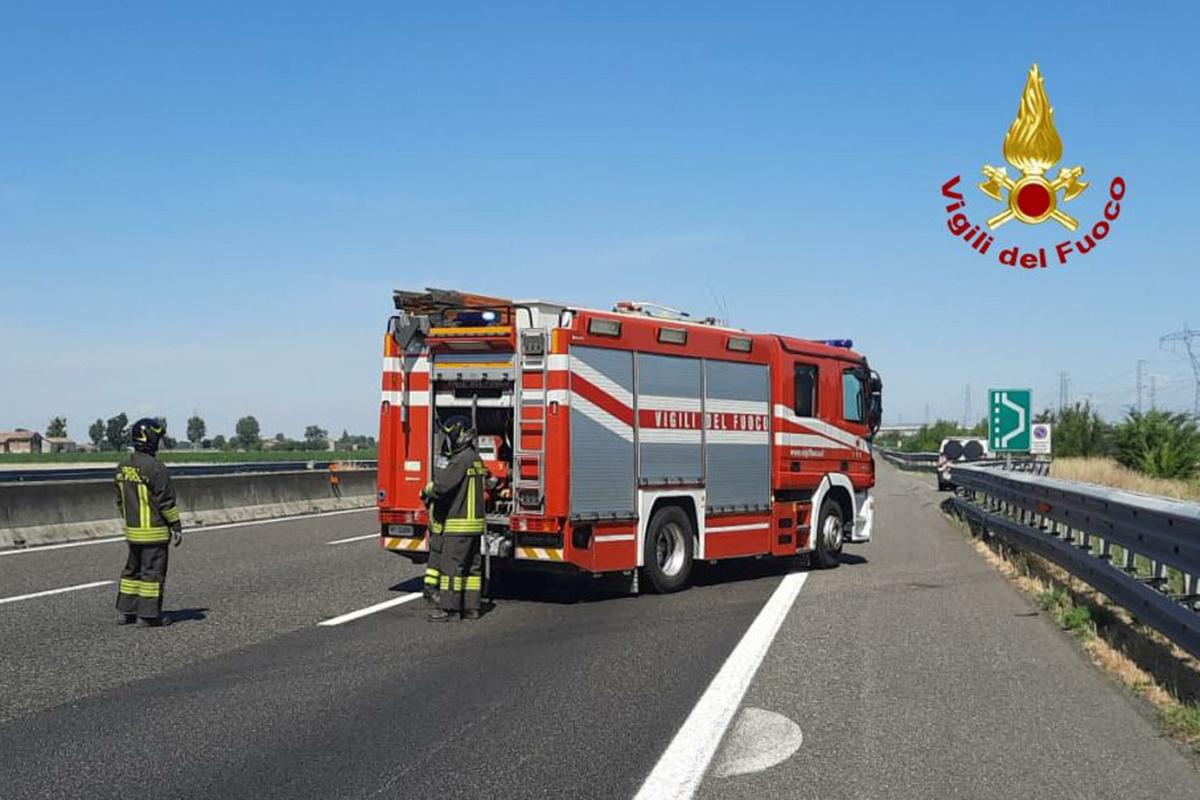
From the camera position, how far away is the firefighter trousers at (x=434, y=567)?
1134 cm

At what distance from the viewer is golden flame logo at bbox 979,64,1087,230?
50.8ft

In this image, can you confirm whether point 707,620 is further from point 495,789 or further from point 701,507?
point 495,789

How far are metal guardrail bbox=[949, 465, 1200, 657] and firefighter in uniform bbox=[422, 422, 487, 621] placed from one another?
5275 mm

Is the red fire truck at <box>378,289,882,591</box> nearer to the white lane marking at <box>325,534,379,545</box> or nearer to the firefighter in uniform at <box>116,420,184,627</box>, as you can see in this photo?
the firefighter in uniform at <box>116,420,184,627</box>

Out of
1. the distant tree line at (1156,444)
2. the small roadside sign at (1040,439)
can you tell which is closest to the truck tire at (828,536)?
the small roadside sign at (1040,439)

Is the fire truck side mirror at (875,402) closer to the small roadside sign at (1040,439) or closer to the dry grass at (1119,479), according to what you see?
the small roadside sign at (1040,439)

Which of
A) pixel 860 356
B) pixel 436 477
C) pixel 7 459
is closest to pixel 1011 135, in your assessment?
pixel 860 356

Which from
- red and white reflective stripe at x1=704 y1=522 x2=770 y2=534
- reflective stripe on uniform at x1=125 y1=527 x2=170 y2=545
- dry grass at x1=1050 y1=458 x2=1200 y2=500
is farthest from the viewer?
dry grass at x1=1050 y1=458 x2=1200 y2=500

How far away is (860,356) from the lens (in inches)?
679

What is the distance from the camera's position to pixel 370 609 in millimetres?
11602

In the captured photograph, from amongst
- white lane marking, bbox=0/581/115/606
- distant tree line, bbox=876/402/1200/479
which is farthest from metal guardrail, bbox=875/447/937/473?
white lane marking, bbox=0/581/115/606

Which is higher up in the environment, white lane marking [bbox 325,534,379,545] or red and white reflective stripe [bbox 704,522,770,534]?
red and white reflective stripe [bbox 704,522,770,534]

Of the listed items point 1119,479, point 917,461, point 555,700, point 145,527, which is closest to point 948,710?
point 555,700

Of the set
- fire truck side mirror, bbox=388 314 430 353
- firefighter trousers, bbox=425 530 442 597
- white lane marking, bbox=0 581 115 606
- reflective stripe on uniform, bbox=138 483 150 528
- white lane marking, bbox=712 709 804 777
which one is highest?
fire truck side mirror, bbox=388 314 430 353
